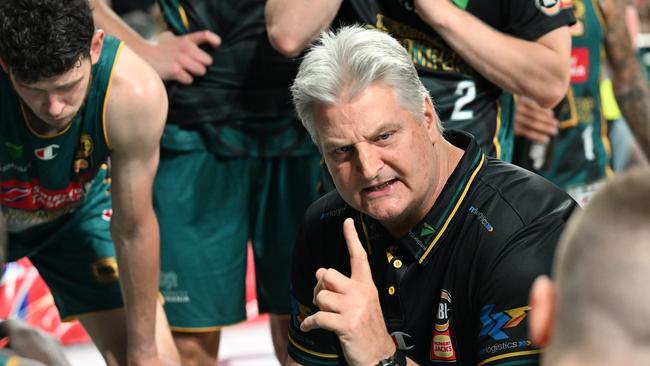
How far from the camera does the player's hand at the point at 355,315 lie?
2.58 m

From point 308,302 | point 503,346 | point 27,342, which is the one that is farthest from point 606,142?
point 27,342

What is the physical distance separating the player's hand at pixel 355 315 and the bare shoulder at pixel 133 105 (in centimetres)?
114

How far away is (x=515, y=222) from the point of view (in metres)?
2.68

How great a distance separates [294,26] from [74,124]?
721mm

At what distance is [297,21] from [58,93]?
717 mm

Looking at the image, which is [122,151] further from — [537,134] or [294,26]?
[537,134]

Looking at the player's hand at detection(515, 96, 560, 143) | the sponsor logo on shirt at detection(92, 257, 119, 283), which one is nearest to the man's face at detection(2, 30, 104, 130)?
the sponsor logo on shirt at detection(92, 257, 119, 283)

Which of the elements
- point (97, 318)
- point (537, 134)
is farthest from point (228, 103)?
point (537, 134)

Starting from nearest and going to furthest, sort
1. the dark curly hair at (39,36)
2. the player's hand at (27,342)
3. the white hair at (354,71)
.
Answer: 1. the player's hand at (27,342)
2. the white hair at (354,71)
3. the dark curly hair at (39,36)

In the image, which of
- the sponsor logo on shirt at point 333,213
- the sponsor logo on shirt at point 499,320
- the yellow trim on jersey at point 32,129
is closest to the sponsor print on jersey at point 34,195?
the yellow trim on jersey at point 32,129

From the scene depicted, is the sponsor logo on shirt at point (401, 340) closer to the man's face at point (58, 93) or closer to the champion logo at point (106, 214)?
the man's face at point (58, 93)

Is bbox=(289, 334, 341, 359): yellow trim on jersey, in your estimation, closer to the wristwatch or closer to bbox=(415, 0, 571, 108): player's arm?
the wristwatch

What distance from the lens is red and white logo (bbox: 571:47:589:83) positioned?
5078 millimetres

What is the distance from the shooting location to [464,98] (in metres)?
3.63
